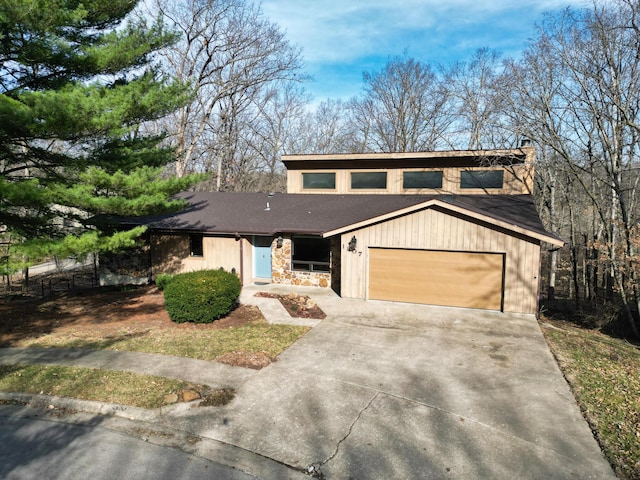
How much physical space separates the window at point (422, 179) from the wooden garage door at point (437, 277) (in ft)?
16.6

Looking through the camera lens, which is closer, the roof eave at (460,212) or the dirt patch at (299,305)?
the roof eave at (460,212)

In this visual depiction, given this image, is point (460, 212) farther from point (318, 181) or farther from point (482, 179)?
point (318, 181)

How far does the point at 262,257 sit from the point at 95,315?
20.1 ft

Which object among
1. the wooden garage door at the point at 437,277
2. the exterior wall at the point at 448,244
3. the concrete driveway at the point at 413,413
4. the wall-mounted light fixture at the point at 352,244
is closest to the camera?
the concrete driveway at the point at 413,413

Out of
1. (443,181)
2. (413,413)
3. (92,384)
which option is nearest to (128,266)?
(92,384)

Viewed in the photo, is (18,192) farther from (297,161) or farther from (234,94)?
(234,94)

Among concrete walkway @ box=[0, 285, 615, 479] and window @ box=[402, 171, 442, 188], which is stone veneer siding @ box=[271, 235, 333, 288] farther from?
window @ box=[402, 171, 442, 188]

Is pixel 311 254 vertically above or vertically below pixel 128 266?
above

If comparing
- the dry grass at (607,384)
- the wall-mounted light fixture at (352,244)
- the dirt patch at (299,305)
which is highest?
the wall-mounted light fixture at (352,244)

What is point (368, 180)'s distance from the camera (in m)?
Answer: 17.8

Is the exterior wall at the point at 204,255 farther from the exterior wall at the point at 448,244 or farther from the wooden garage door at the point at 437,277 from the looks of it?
the wooden garage door at the point at 437,277

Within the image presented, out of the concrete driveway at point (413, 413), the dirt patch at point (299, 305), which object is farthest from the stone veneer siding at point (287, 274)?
the concrete driveway at point (413, 413)

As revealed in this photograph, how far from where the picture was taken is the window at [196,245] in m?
16.3

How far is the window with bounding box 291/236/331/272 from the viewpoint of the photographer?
15.1 metres
